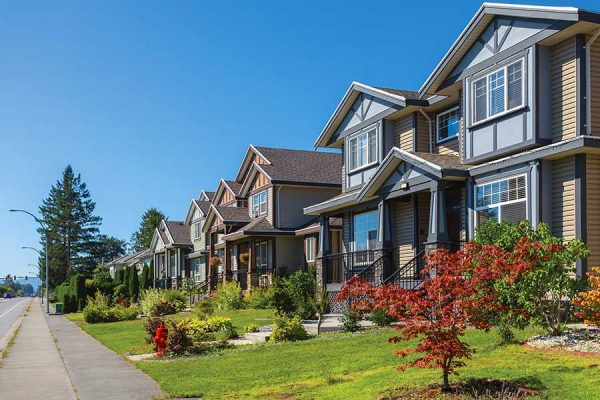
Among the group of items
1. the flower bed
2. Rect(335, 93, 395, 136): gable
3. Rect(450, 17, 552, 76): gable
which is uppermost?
Rect(450, 17, 552, 76): gable

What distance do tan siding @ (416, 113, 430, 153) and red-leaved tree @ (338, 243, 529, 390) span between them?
44.9ft

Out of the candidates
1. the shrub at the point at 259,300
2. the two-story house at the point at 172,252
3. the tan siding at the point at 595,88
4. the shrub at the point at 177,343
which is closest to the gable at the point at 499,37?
the tan siding at the point at 595,88

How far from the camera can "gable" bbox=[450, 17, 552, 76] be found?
16719 millimetres

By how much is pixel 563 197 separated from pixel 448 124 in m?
6.71

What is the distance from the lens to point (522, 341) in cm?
1198

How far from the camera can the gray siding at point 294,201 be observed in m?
37.5

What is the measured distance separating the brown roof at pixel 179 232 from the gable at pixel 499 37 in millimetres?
38751

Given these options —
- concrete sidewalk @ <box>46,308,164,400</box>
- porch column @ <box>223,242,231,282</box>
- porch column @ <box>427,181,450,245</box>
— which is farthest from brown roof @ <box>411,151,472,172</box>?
porch column @ <box>223,242,231,282</box>

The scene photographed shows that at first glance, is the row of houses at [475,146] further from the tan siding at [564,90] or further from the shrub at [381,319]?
the shrub at [381,319]

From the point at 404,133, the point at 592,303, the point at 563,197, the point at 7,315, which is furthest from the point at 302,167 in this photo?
the point at 592,303

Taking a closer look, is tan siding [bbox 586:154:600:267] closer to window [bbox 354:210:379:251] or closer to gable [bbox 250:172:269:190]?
window [bbox 354:210:379:251]

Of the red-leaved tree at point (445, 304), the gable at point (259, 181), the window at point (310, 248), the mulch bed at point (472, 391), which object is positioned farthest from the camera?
the gable at point (259, 181)

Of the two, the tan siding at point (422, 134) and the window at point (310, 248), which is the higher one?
the tan siding at point (422, 134)

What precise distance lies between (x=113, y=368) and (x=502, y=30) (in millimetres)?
12615
